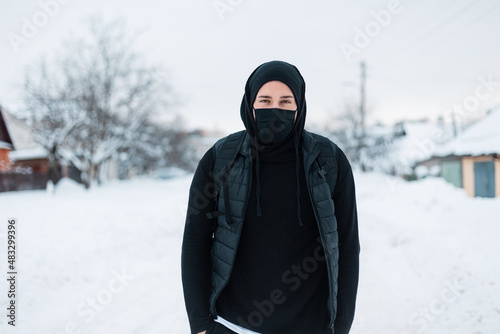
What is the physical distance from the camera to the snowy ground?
3.84m

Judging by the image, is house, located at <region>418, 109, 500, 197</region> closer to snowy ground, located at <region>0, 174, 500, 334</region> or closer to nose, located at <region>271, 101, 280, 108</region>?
snowy ground, located at <region>0, 174, 500, 334</region>

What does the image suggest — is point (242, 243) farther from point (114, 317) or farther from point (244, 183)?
point (114, 317)

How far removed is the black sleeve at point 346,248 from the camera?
5.77ft

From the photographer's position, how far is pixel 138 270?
19.2 feet

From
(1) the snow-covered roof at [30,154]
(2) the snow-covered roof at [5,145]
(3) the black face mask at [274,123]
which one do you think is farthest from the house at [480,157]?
(1) the snow-covered roof at [30,154]

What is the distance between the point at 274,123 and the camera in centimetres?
177

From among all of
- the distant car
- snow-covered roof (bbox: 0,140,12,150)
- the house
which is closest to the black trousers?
the house

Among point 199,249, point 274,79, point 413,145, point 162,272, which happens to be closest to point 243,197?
point 199,249

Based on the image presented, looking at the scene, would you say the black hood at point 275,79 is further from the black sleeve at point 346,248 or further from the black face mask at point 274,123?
the black sleeve at point 346,248

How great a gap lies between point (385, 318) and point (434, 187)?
10.3 meters

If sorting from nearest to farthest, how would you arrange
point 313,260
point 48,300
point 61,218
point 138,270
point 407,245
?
point 313,260, point 48,300, point 138,270, point 407,245, point 61,218

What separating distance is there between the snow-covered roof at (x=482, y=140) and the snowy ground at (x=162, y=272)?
5.30ft

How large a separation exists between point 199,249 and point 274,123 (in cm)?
86

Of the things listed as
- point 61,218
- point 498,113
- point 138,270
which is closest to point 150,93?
point 61,218
